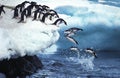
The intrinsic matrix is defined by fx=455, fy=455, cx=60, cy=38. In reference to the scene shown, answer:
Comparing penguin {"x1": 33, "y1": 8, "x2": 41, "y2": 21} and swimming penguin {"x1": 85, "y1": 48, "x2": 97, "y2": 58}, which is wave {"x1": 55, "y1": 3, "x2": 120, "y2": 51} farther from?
penguin {"x1": 33, "y1": 8, "x2": 41, "y2": 21}

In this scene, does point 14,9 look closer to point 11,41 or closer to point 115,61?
point 11,41

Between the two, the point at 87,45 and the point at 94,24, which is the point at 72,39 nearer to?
the point at 87,45

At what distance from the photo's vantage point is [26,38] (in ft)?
27.6

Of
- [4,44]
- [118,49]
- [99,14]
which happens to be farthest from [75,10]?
[4,44]

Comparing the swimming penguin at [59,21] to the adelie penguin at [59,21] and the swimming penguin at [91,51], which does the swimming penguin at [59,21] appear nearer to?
the adelie penguin at [59,21]

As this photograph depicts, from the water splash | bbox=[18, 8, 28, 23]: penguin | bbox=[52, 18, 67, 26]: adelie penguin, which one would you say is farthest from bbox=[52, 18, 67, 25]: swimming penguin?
the water splash

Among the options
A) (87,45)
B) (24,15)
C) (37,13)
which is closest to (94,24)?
(87,45)

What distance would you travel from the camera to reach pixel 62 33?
8.87m

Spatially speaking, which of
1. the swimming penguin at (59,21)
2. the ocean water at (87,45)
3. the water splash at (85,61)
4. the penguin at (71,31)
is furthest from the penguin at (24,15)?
the water splash at (85,61)

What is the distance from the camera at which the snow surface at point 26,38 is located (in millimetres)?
8305

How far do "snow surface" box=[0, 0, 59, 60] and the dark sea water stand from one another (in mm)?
378

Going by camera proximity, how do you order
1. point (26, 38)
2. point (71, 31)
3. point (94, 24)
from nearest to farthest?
point (26, 38) → point (71, 31) → point (94, 24)

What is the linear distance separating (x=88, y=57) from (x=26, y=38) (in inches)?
54.1

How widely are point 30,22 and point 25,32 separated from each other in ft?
0.98
